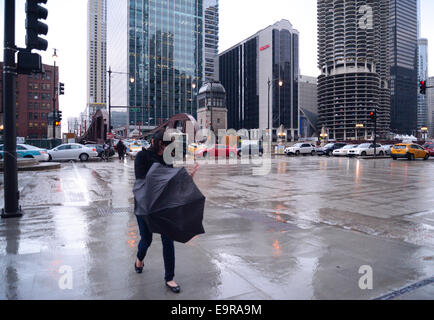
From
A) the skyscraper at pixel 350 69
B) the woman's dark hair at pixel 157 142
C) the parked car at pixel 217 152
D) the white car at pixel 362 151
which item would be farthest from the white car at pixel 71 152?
the skyscraper at pixel 350 69

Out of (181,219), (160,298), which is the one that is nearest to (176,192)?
(181,219)

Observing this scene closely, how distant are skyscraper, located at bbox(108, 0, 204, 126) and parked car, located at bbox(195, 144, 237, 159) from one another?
9634 cm

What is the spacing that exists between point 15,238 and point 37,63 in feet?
13.2

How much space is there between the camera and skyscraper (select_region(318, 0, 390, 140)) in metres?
168

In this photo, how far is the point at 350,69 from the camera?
175 m

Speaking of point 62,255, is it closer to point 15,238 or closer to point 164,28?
point 15,238

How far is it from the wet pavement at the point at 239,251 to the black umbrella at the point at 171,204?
752mm

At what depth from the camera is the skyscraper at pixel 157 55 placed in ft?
430

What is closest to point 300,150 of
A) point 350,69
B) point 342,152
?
point 342,152

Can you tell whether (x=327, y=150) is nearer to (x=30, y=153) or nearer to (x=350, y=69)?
(x=30, y=153)

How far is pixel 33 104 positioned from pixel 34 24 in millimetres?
124074

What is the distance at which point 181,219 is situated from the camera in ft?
12.3

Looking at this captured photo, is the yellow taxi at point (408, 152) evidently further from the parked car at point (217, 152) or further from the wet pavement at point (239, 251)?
the wet pavement at point (239, 251)
